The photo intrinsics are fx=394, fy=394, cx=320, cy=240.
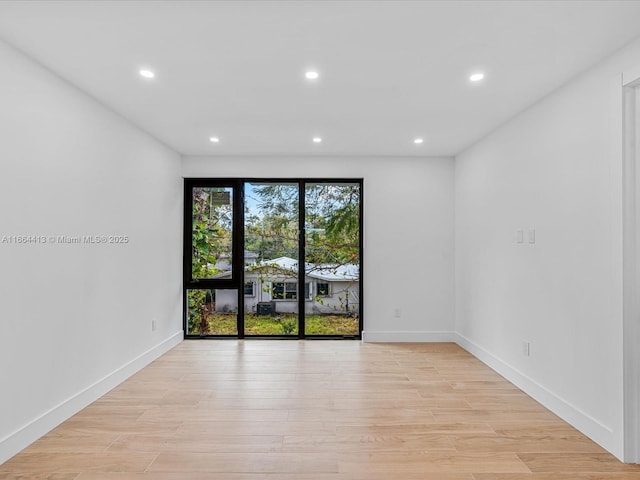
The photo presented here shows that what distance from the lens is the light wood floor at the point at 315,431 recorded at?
2.27 meters

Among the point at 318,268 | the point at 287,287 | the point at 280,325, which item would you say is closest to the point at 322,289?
the point at 318,268

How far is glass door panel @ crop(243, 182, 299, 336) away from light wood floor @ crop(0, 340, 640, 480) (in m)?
1.25

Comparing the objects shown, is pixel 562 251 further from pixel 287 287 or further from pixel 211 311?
pixel 211 311

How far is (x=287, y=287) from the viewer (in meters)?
5.41

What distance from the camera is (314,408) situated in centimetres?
309

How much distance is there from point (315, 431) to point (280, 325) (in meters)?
2.75

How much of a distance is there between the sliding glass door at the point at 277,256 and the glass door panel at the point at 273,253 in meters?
0.01

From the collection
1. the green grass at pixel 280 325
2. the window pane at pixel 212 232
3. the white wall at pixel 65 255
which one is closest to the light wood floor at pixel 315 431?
the white wall at pixel 65 255

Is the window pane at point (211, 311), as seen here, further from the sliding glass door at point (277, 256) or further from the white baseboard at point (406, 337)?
the white baseboard at point (406, 337)

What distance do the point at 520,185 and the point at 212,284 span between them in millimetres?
3884

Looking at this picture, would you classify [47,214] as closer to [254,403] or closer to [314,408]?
[254,403]

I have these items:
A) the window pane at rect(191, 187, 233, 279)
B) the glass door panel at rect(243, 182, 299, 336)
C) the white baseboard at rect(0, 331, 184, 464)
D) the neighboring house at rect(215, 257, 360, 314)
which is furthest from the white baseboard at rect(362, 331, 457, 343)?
the white baseboard at rect(0, 331, 184, 464)

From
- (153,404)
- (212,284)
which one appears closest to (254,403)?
(153,404)

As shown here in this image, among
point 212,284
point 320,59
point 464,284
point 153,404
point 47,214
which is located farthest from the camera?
point 212,284
